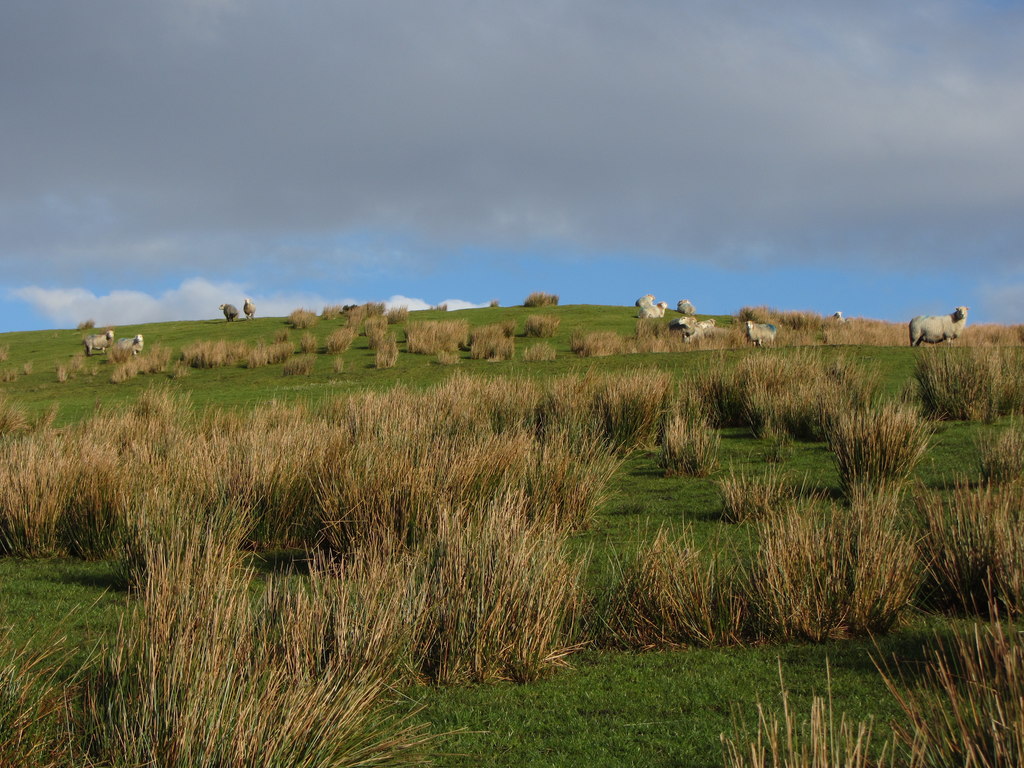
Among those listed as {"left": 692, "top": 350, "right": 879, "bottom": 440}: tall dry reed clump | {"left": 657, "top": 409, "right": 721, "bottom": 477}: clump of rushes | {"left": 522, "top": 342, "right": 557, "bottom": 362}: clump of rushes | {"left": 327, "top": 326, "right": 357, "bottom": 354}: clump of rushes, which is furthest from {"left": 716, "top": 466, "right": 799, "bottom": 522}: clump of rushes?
{"left": 327, "top": 326, "right": 357, "bottom": 354}: clump of rushes

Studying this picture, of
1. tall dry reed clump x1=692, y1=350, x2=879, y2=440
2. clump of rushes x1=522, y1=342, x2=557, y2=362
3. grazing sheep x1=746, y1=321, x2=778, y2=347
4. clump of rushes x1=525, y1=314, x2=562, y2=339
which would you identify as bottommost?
tall dry reed clump x1=692, y1=350, x2=879, y2=440

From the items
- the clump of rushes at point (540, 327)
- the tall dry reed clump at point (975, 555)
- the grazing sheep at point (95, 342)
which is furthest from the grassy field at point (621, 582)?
the grazing sheep at point (95, 342)

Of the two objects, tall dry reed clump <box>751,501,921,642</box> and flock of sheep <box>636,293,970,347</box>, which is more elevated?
flock of sheep <box>636,293,970,347</box>

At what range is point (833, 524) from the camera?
5246 mm

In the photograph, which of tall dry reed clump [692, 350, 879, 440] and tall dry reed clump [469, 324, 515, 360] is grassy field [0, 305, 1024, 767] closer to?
tall dry reed clump [692, 350, 879, 440]

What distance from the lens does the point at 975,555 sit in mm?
5312

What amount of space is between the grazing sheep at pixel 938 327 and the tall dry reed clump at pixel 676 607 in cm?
1769

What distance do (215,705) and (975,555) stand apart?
184 inches

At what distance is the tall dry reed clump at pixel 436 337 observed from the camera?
24.1m

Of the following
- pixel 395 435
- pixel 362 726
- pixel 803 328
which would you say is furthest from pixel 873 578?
pixel 803 328

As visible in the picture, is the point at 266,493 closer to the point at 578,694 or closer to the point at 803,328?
the point at 578,694

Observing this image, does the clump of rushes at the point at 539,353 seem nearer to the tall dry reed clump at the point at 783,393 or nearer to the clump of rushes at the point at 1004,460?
the tall dry reed clump at the point at 783,393

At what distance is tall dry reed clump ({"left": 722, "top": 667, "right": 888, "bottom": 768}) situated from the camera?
86.8 inches

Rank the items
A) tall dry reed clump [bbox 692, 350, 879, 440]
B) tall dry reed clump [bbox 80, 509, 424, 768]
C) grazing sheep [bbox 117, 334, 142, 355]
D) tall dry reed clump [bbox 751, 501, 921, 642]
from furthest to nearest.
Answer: grazing sheep [bbox 117, 334, 142, 355] → tall dry reed clump [bbox 692, 350, 879, 440] → tall dry reed clump [bbox 751, 501, 921, 642] → tall dry reed clump [bbox 80, 509, 424, 768]
